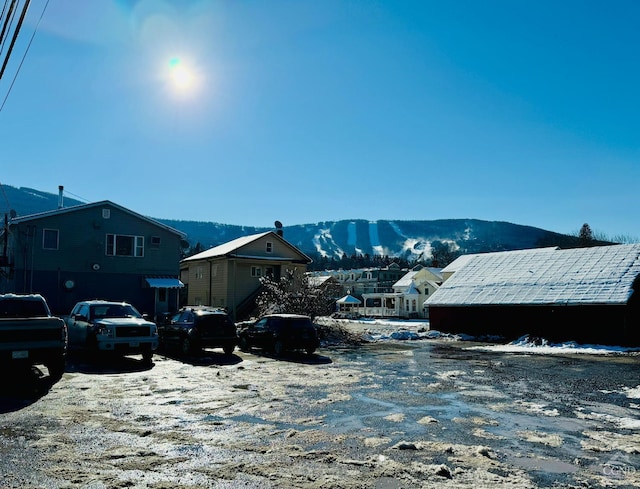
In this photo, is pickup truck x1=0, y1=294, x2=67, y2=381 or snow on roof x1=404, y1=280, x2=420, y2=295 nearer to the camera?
pickup truck x1=0, y1=294, x2=67, y2=381

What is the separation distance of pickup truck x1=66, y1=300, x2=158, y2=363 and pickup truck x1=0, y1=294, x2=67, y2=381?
2.70m

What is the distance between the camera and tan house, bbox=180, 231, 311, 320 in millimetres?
38969

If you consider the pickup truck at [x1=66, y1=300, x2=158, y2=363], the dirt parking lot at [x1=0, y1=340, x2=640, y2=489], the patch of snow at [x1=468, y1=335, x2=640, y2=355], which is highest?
the pickup truck at [x1=66, y1=300, x2=158, y2=363]

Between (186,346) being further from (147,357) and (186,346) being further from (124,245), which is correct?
(124,245)

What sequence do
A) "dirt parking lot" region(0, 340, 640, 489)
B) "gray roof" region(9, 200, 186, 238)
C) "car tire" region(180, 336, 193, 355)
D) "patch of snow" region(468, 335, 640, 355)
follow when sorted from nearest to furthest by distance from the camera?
1. "dirt parking lot" region(0, 340, 640, 489)
2. "car tire" region(180, 336, 193, 355)
3. "patch of snow" region(468, 335, 640, 355)
4. "gray roof" region(9, 200, 186, 238)

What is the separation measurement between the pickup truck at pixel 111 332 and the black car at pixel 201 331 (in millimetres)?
1882

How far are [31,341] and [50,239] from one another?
19.8 meters

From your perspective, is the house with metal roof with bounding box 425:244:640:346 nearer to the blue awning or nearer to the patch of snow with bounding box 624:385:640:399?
the patch of snow with bounding box 624:385:640:399

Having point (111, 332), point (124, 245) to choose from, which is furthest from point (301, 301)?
point (111, 332)

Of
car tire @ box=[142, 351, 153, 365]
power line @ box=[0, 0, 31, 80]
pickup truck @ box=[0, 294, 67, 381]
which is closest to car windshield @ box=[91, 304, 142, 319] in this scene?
car tire @ box=[142, 351, 153, 365]

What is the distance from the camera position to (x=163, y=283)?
3170 cm

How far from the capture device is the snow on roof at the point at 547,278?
26.9 metres

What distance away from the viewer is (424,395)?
11.1 meters

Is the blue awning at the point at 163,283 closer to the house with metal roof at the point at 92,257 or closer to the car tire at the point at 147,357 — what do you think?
the house with metal roof at the point at 92,257
